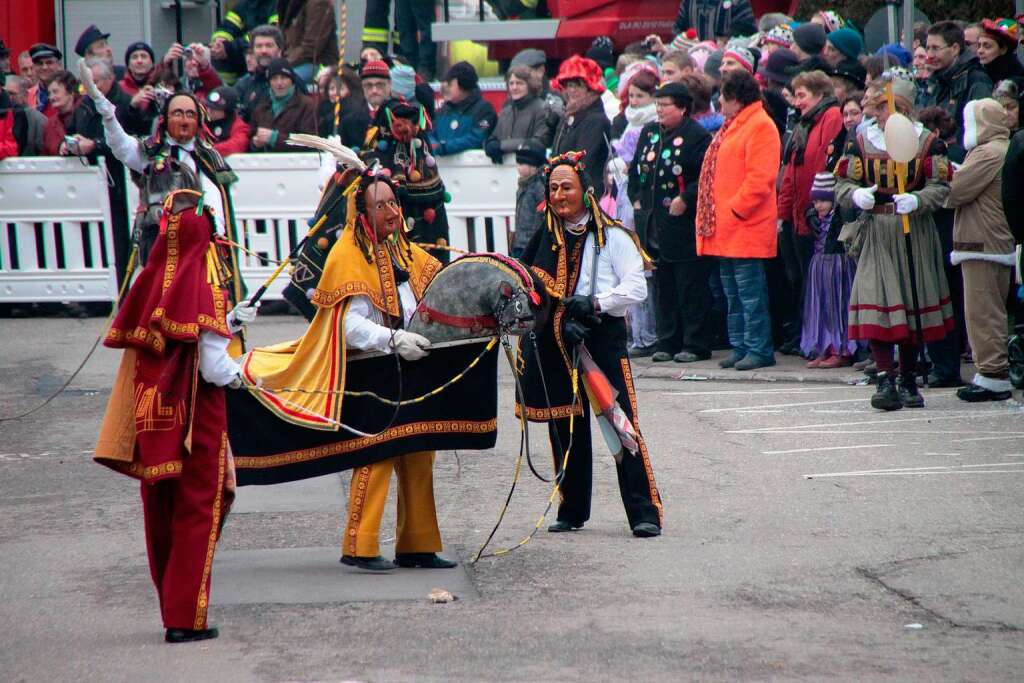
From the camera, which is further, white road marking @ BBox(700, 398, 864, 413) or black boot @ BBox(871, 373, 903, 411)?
white road marking @ BBox(700, 398, 864, 413)

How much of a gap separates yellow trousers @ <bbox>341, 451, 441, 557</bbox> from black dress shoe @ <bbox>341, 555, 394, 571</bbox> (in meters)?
0.02

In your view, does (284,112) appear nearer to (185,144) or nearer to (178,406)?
(185,144)

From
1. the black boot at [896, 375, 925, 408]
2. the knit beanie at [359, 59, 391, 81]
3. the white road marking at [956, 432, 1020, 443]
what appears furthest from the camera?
Result: the knit beanie at [359, 59, 391, 81]

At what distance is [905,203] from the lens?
991cm

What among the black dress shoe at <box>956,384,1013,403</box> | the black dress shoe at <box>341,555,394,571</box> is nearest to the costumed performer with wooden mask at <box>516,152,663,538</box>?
the black dress shoe at <box>341,555,394,571</box>

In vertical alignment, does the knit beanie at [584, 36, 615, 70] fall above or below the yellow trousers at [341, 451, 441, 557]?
above

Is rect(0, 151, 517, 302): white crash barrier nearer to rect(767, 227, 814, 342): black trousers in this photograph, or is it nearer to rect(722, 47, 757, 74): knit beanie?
rect(722, 47, 757, 74): knit beanie

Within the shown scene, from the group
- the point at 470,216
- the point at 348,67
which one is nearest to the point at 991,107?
the point at 470,216

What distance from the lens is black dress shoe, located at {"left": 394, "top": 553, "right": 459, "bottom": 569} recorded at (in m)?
6.75

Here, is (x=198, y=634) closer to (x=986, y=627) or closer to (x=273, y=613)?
(x=273, y=613)

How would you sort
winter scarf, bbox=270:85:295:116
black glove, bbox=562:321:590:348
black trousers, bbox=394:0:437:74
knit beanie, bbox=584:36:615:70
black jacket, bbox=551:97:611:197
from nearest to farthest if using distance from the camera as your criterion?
black glove, bbox=562:321:590:348 < black jacket, bbox=551:97:611:197 < winter scarf, bbox=270:85:295:116 < knit beanie, bbox=584:36:615:70 < black trousers, bbox=394:0:437:74

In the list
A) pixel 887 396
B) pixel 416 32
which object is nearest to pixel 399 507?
pixel 887 396

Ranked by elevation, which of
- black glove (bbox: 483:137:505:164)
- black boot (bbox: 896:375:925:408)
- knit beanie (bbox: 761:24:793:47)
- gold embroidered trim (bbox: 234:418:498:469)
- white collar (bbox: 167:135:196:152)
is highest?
knit beanie (bbox: 761:24:793:47)

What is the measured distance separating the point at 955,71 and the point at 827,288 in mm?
1830
